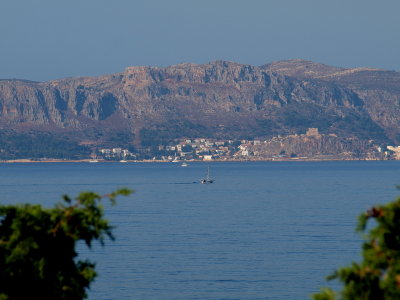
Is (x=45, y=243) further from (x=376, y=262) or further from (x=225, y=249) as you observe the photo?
(x=225, y=249)

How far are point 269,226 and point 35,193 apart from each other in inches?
2797

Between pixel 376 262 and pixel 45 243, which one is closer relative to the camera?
pixel 376 262

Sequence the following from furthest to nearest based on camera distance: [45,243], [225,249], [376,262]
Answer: [225,249] → [45,243] → [376,262]

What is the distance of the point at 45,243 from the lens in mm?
21109

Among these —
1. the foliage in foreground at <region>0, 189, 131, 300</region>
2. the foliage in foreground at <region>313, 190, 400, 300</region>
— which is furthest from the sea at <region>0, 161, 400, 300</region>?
the foliage in foreground at <region>313, 190, 400, 300</region>

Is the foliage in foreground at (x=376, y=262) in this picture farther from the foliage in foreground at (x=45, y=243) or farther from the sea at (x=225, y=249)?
the sea at (x=225, y=249)

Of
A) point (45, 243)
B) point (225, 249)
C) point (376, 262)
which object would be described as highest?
point (376, 262)

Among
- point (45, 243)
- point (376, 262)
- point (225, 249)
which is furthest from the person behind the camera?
point (225, 249)

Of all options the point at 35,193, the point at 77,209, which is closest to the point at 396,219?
the point at 77,209

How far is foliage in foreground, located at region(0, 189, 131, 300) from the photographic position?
68.0ft

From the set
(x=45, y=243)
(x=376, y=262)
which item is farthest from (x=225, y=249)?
(x=376, y=262)

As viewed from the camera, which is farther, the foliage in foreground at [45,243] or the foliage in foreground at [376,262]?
the foliage in foreground at [45,243]

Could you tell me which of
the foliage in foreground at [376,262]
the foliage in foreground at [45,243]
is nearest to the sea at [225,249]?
the foliage in foreground at [45,243]

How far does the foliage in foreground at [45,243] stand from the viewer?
2072 centimetres
